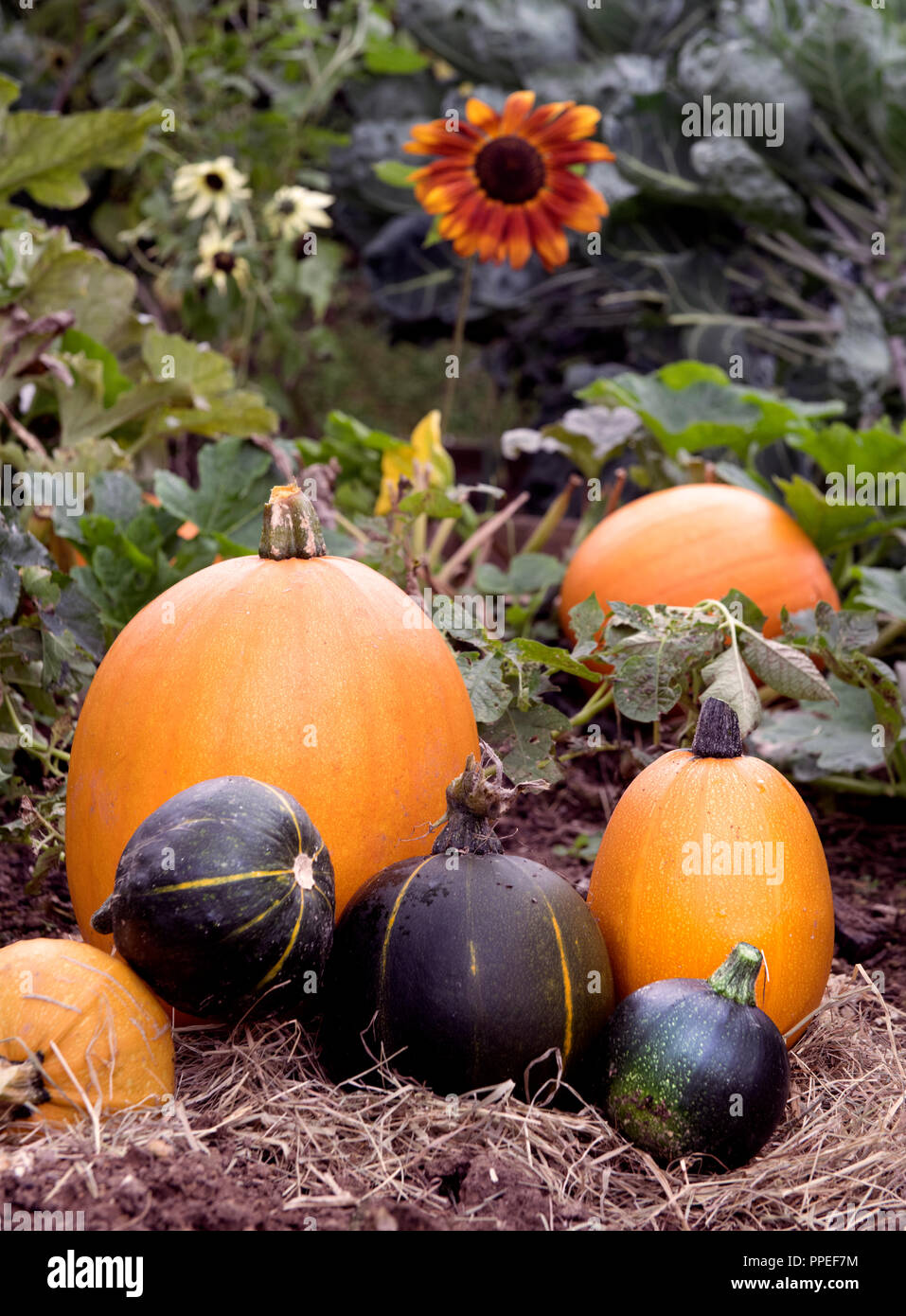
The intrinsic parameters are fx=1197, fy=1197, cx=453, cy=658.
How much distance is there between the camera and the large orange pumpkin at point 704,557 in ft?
8.39

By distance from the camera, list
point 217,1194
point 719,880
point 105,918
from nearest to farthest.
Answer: point 217,1194 < point 105,918 < point 719,880

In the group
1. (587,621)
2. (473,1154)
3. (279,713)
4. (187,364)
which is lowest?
(473,1154)

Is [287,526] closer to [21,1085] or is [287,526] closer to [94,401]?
[21,1085]

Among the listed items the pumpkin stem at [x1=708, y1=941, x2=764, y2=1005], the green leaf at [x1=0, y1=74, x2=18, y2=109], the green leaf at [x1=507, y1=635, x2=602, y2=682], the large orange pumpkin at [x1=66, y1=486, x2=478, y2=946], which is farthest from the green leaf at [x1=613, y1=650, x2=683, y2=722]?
the green leaf at [x1=0, y1=74, x2=18, y2=109]

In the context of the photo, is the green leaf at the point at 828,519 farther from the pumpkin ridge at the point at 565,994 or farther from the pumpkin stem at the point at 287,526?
the pumpkin ridge at the point at 565,994

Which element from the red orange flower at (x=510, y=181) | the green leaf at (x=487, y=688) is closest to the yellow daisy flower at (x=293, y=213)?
the red orange flower at (x=510, y=181)

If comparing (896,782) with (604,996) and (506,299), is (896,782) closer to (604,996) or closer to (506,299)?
(604,996)

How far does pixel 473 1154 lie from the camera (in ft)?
4.19

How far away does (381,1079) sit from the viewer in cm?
143

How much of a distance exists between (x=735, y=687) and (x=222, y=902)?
899mm

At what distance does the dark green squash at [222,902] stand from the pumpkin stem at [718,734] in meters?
0.55

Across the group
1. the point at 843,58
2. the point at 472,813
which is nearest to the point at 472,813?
the point at 472,813

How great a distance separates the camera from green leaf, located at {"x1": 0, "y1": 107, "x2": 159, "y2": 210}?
2.82 m

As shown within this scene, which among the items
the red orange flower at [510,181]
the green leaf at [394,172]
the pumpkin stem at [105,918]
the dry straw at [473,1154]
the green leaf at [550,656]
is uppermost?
the green leaf at [394,172]
